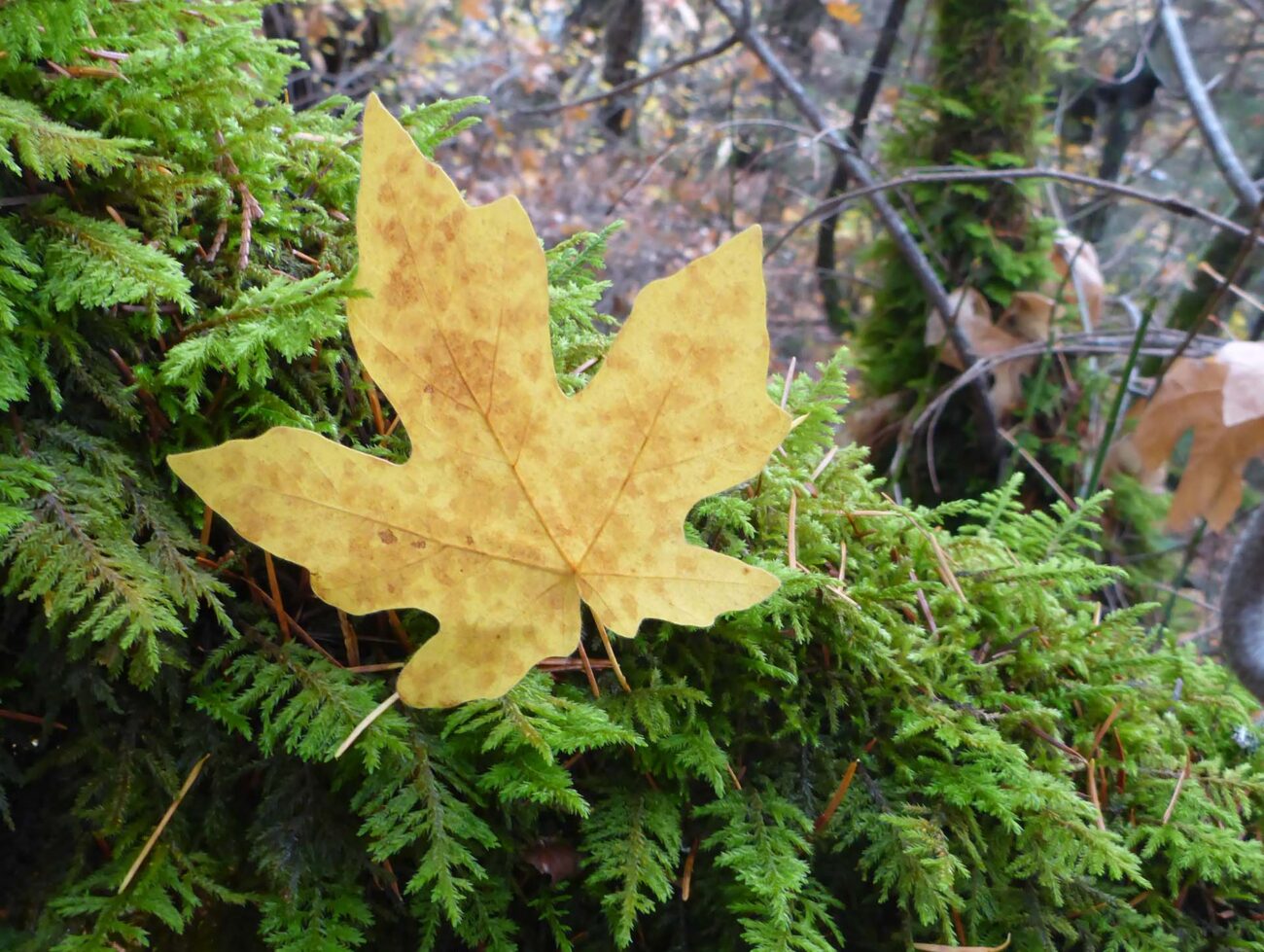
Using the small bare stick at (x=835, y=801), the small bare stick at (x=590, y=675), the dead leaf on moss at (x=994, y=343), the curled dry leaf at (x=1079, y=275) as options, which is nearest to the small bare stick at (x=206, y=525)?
the small bare stick at (x=590, y=675)

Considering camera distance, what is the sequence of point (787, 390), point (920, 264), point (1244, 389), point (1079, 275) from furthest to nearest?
1. point (1079, 275)
2. point (920, 264)
3. point (1244, 389)
4. point (787, 390)

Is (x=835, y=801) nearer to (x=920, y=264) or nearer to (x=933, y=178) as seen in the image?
(x=933, y=178)

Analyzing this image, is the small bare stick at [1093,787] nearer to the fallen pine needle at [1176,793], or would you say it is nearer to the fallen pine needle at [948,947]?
the fallen pine needle at [1176,793]

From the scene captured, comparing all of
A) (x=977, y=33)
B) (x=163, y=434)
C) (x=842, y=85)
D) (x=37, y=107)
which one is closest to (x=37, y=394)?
(x=163, y=434)

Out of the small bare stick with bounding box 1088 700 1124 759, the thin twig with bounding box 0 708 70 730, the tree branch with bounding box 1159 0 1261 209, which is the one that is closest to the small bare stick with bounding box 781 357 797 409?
the small bare stick with bounding box 1088 700 1124 759

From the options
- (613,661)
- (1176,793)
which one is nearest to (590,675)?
(613,661)

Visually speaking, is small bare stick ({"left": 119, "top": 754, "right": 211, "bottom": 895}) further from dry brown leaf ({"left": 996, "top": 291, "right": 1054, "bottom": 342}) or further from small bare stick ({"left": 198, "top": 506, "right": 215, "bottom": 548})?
dry brown leaf ({"left": 996, "top": 291, "right": 1054, "bottom": 342})

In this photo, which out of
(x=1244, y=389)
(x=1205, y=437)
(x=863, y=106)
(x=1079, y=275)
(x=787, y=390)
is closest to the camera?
(x=787, y=390)
